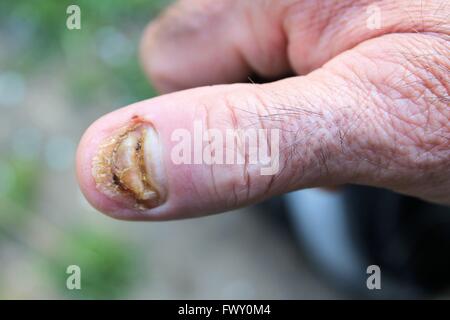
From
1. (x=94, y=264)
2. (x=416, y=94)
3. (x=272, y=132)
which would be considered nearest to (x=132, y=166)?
(x=272, y=132)

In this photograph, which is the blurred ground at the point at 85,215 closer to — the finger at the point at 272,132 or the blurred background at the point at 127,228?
the blurred background at the point at 127,228

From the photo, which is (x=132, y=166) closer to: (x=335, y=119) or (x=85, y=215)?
(x=335, y=119)

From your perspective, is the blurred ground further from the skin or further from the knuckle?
the knuckle

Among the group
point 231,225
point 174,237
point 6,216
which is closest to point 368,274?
point 231,225

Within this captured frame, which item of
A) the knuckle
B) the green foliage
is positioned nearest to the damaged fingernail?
the knuckle

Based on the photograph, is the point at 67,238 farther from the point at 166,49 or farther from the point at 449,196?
the point at 449,196

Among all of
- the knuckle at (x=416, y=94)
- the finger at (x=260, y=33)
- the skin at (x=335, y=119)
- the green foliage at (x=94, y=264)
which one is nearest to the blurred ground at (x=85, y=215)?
the green foliage at (x=94, y=264)

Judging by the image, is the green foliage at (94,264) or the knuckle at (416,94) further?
the green foliage at (94,264)
